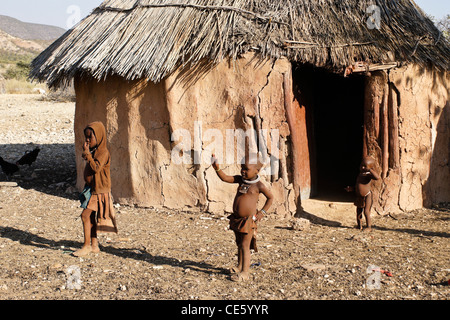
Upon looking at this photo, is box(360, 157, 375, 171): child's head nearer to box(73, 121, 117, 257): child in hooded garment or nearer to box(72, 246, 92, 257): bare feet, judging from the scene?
box(73, 121, 117, 257): child in hooded garment

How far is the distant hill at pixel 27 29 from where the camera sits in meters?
86.7

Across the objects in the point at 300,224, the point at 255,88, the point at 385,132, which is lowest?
the point at 300,224

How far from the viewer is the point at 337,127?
28.0 feet

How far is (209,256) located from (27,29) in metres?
101

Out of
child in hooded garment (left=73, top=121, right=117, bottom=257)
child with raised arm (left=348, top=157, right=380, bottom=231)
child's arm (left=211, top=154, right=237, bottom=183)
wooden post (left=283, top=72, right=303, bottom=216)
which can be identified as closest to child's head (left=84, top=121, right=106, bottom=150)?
child in hooded garment (left=73, top=121, right=117, bottom=257)

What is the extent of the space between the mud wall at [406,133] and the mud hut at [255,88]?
14 mm

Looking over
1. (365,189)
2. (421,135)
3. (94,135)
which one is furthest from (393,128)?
(94,135)

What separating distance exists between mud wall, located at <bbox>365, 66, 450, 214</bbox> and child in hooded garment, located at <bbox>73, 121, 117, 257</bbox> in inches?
127

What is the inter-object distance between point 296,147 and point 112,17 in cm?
314

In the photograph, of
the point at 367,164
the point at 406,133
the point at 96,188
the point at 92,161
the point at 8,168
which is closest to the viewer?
the point at 92,161

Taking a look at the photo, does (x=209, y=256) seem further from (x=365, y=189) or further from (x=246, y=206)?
(x=365, y=189)

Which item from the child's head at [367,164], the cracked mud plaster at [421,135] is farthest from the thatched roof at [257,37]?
the child's head at [367,164]

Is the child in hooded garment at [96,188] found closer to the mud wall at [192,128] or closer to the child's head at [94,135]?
the child's head at [94,135]

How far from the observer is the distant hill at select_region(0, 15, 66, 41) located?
86688 mm
